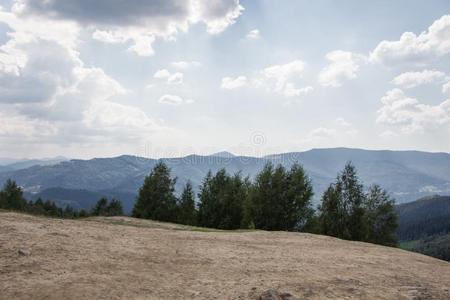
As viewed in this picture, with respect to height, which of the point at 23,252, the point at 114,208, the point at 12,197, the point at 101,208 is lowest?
the point at 101,208

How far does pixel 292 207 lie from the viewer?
53594 mm

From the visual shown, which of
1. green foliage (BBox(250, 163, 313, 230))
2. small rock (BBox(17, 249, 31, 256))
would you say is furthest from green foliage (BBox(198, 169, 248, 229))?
small rock (BBox(17, 249, 31, 256))

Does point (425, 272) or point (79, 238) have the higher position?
point (79, 238)

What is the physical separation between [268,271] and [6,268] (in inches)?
381

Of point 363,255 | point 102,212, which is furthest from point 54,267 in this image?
point 102,212

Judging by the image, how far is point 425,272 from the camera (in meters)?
20.7

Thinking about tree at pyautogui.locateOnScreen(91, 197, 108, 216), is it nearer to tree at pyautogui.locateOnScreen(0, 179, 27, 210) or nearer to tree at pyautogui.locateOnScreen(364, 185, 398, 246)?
tree at pyautogui.locateOnScreen(0, 179, 27, 210)

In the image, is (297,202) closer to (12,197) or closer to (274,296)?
(274,296)

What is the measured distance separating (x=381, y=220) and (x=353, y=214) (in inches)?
271

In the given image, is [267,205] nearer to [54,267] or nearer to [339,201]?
[339,201]

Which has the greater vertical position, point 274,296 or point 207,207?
point 274,296

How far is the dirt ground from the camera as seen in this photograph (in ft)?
42.1

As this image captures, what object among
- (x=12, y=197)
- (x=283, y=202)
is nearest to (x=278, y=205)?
(x=283, y=202)

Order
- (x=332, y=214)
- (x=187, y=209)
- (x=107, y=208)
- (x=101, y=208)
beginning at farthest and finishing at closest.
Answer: (x=101, y=208) < (x=107, y=208) < (x=187, y=209) < (x=332, y=214)
